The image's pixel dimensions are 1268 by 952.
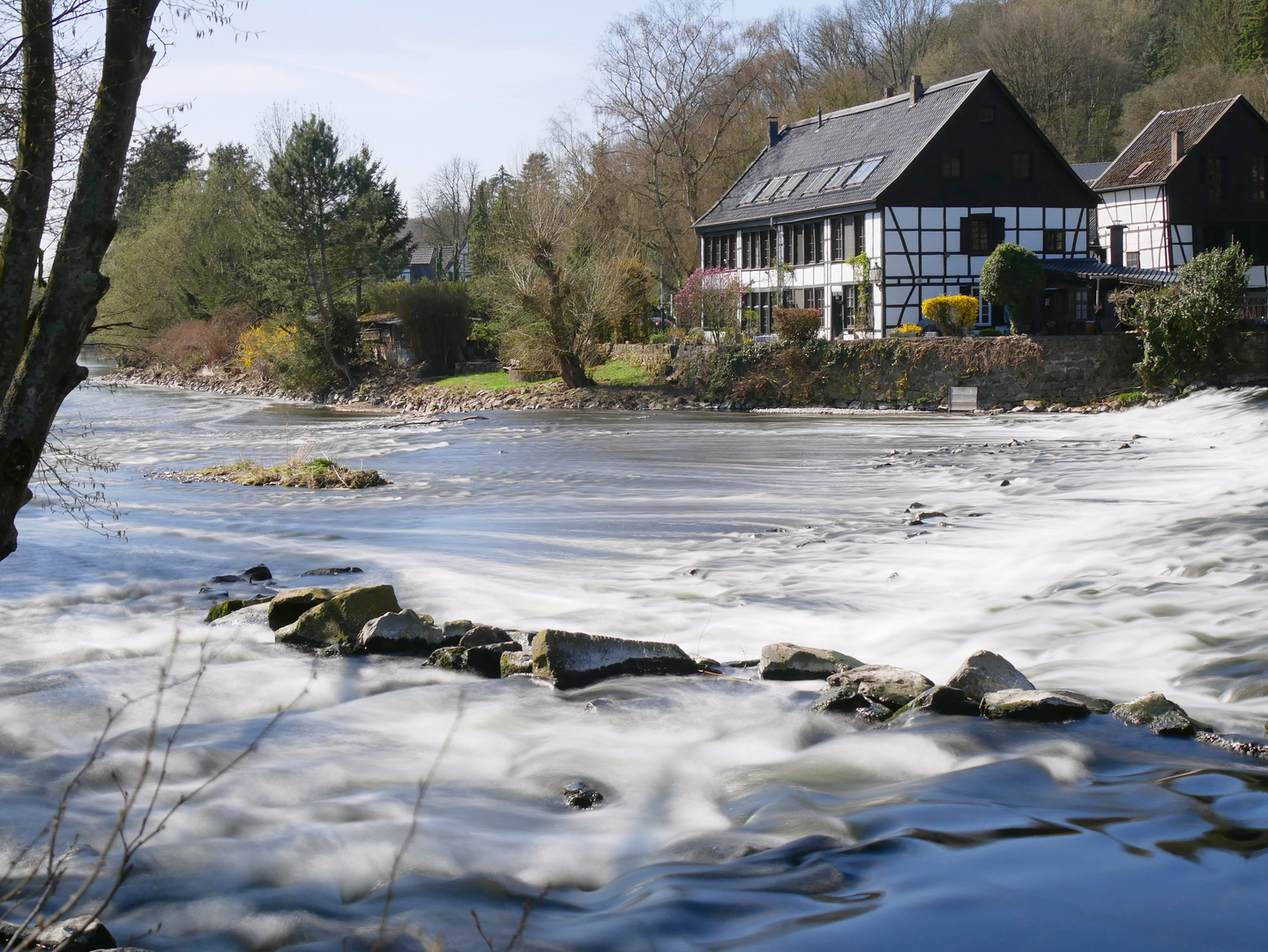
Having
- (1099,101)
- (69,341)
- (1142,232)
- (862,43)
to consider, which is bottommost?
(69,341)

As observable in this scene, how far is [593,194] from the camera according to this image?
194ft

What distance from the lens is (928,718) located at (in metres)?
7.20

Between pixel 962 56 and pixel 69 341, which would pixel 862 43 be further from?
pixel 69 341

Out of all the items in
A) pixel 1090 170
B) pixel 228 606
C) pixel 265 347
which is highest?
pixel 1090 170

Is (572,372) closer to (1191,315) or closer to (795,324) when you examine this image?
(795,324)

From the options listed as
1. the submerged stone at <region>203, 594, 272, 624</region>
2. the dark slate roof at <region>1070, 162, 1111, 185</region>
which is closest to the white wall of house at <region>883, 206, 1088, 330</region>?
the dark slate roof at <region>1070, 162, 1111, 185</region>

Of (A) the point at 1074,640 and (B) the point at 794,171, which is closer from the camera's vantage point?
(A) the point at 1074,640

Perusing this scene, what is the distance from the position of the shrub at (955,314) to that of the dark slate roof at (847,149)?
5411mm

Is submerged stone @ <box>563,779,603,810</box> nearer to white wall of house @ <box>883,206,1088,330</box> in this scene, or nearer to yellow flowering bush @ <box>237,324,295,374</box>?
white wall of house @ <box>883,206,1088,330</box>

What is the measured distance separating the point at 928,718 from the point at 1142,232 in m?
44.9

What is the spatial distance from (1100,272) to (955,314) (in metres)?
6.37

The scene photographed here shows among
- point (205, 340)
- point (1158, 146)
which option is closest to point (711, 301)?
point (1158, 146)

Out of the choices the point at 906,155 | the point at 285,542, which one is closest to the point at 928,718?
the point at 285,542

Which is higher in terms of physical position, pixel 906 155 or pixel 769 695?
pixel 906 155
